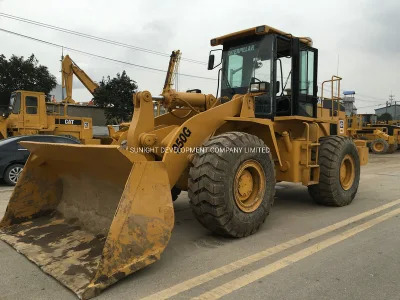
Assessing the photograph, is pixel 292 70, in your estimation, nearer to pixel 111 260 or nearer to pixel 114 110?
pixel 111 260

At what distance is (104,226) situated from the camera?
438 cm

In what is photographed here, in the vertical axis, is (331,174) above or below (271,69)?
below

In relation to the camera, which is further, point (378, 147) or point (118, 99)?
point (118, 99)

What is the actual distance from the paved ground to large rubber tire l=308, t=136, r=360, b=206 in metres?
0.65

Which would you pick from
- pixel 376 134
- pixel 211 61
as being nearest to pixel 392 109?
pixel 376 134

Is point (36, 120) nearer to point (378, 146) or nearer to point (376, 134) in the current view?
point (376, 134)

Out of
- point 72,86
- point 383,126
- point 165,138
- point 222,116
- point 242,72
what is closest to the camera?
point 165,138

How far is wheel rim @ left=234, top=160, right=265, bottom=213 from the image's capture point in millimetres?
4669

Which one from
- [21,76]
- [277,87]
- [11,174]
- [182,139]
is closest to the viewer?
[182,139]

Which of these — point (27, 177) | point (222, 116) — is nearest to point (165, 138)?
point (222, 116)

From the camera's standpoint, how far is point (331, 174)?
628 centimetres

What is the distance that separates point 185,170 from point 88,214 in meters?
1.37

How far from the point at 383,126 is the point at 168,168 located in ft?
79.4

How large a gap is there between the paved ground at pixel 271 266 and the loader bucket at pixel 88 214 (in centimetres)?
Result: 17
